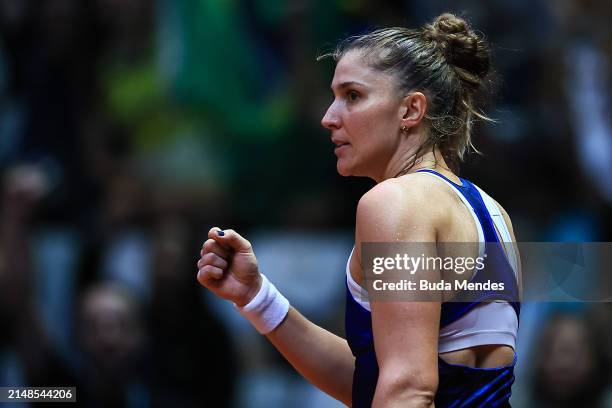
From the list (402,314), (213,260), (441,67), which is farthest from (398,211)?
(213,260)

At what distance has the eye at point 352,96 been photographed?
3066mm

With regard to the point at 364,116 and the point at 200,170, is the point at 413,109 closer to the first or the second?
the point at 364,116

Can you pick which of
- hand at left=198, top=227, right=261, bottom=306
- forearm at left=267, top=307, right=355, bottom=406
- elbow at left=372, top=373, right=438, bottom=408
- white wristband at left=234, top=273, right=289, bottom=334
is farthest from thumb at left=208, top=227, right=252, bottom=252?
elbow at left=372, top=373, right=438, bottom=408

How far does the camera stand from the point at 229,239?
310 cm

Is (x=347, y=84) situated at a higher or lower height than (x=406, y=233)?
higher

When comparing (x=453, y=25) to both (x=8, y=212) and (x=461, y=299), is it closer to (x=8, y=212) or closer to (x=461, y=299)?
(x=461, y=299)

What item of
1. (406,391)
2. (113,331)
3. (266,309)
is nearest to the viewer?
(406,391)

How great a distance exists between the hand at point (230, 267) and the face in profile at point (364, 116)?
380 mm

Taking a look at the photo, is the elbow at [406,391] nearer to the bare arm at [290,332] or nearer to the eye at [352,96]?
the bare arm at [290,332]

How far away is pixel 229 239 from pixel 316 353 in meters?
0.48

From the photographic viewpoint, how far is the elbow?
257cm

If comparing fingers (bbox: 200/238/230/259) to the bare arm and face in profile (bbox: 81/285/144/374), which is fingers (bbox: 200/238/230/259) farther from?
face in profile (bbox: 81/285/144/374)

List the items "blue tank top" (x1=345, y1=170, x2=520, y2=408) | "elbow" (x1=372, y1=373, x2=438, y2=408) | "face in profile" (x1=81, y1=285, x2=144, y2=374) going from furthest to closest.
Result: "face in profile" (x1=81, y1=285, x2=144, y2=374), "blue tank top" (x1=345, y1=170, x2=520, y2=408), "elbow" (x1=372, y1=373, x2=438, y2=408)

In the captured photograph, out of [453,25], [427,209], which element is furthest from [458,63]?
[427,209]
